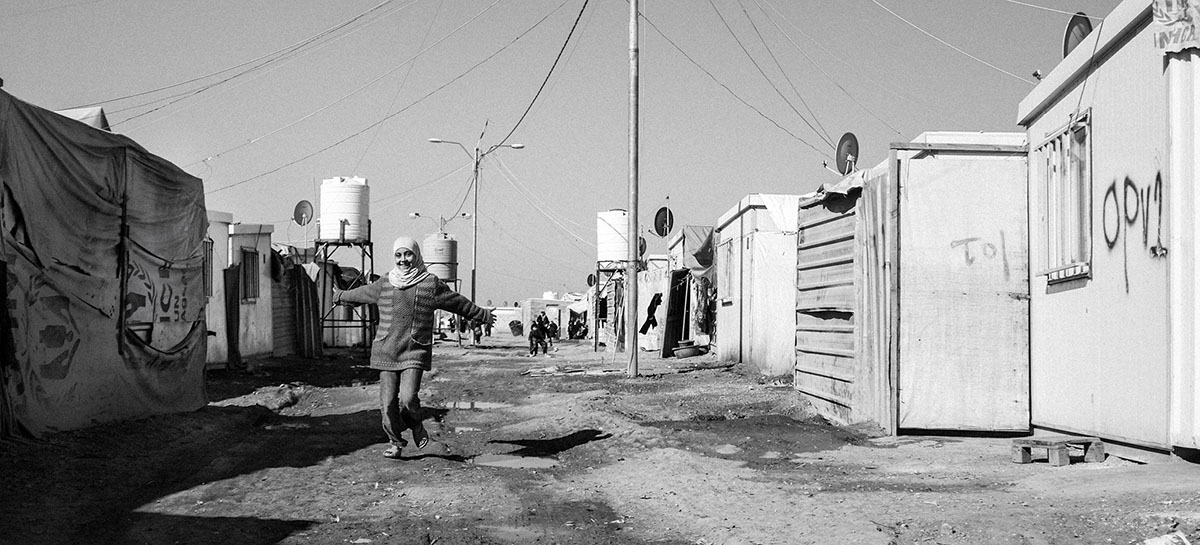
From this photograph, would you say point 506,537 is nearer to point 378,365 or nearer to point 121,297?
point 378,365

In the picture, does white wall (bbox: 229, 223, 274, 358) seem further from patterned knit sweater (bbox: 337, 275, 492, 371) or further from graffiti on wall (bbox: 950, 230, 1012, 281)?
graffiti on wall (bbox: 950, 230, 1012, 281)

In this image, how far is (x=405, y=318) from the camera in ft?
27.7

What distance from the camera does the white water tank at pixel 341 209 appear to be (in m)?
26.1

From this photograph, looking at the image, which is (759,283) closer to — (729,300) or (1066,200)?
(729,300)

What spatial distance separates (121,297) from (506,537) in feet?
21.5

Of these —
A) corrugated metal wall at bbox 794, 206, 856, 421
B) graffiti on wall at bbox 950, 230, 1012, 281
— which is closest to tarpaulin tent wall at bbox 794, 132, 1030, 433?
graffiti on wall at bbox 950, 230, 1012, 281

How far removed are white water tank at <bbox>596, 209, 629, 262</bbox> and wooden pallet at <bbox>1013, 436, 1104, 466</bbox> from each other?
24697 mm

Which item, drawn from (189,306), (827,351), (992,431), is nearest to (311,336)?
(189,306)

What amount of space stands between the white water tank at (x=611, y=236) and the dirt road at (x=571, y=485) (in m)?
20.6

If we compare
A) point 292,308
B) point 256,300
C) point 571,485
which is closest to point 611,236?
point 292,308

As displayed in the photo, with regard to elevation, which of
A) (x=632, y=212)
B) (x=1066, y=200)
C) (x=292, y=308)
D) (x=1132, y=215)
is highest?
(x=632, y=212)

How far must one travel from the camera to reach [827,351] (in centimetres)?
1100

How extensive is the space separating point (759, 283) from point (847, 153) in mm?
5503

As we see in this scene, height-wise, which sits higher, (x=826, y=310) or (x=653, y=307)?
(x=826, y=310)
